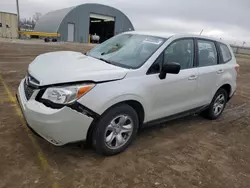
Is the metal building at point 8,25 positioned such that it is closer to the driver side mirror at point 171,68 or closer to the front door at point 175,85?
the front door at point 175,85

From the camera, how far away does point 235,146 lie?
13.3ft

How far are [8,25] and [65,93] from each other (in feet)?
112

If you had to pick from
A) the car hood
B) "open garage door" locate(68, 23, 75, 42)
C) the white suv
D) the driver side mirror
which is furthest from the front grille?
"open garage door" locate(68, 23, 75, 42)

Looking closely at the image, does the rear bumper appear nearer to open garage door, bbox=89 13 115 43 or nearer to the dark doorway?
open garage door, bbox=89 13 115 43

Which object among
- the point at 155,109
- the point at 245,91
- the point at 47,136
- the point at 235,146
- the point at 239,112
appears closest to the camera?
the point at 47,136

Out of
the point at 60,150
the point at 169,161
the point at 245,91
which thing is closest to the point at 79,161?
the point at 60,150

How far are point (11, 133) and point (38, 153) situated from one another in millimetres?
806

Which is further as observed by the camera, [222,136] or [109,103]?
[222,136]

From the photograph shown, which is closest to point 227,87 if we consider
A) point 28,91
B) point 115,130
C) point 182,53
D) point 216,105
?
point 216,105

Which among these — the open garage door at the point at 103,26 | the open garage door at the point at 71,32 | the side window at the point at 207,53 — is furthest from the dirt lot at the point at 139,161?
the open garage door at the point at 103,26

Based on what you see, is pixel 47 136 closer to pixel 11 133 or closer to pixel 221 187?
pixel 11 133

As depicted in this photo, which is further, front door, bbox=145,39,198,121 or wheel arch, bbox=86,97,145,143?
front door, bbox=145,39,198,121

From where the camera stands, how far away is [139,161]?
3285 mm

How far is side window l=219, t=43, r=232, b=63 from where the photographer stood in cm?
495
